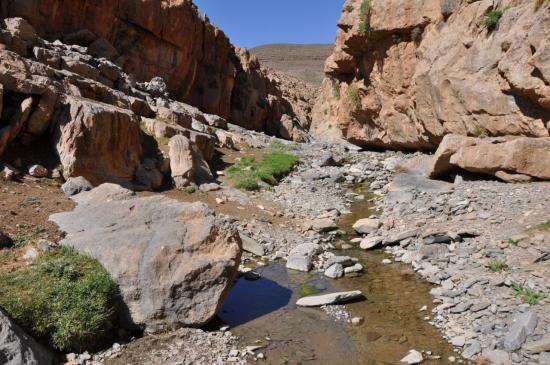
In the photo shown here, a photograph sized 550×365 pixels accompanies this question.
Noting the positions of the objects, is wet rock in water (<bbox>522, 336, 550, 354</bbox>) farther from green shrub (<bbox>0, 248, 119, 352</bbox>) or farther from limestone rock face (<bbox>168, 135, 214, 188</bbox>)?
limestone rock face (<bbox>168, 135, 214, 188</bbox>)

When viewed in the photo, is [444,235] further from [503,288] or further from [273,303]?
[273,303]

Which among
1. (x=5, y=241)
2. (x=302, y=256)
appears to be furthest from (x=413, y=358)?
(x=5, y=241)

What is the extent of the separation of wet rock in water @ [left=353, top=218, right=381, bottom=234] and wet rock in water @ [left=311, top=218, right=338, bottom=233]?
0.77 m

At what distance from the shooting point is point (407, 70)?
2539 cm

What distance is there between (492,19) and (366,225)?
10.7 m

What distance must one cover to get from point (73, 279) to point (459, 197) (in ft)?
40.6

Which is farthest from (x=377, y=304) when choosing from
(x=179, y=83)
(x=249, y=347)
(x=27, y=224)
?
(x=179, y=83)

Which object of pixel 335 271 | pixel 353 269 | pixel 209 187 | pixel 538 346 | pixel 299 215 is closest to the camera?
pixel 538 346

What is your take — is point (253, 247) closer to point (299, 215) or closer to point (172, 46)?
point (299, 215)

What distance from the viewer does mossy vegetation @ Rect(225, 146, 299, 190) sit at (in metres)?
19.6

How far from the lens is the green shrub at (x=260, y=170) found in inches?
771

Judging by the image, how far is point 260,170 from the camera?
71.4ft

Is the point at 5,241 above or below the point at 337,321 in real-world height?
above

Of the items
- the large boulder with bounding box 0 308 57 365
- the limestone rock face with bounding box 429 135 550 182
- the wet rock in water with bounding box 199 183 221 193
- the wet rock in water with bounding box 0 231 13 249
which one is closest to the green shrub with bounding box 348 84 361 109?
the limestone rock face with bounding box 429 135 550 182
